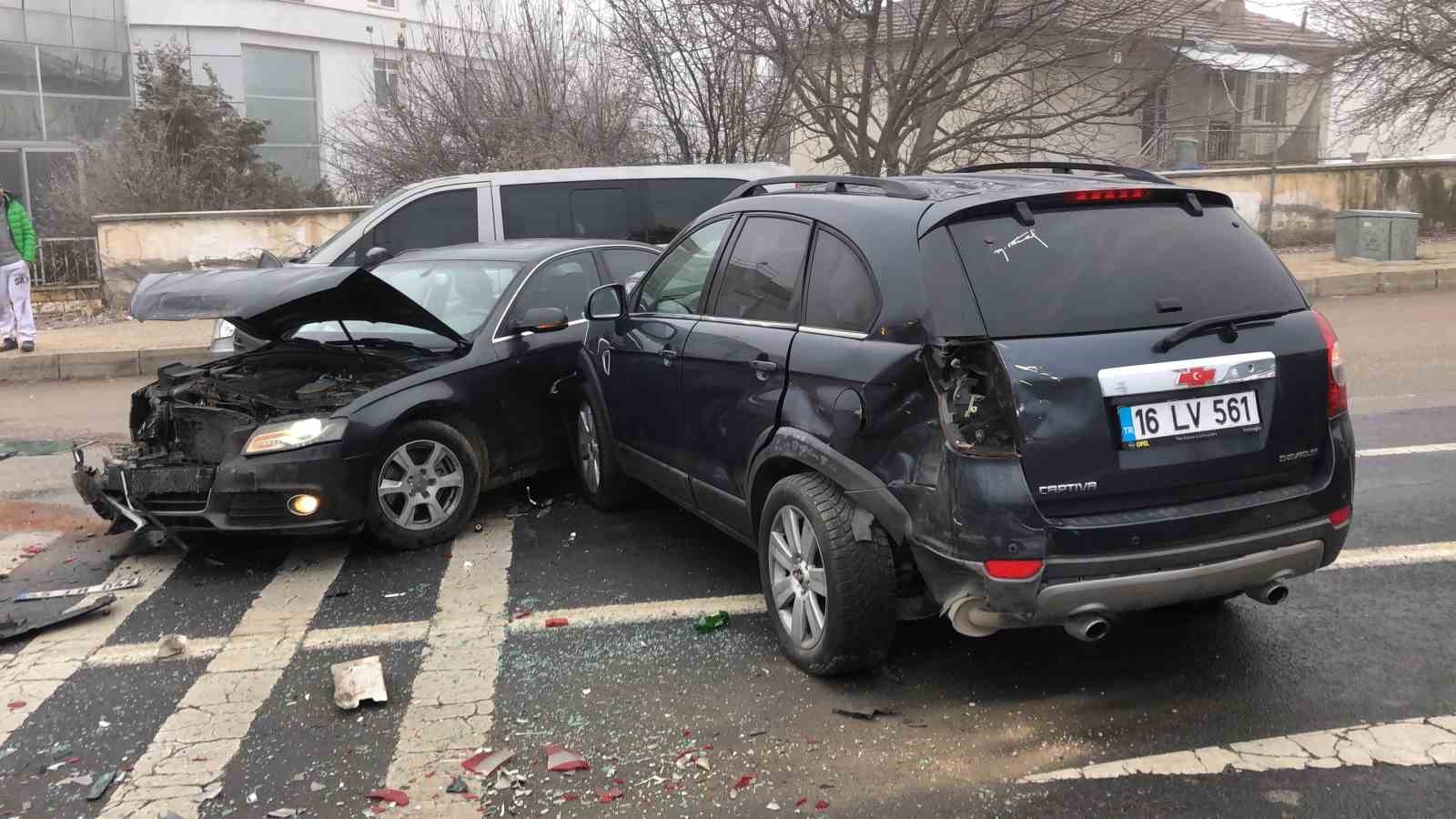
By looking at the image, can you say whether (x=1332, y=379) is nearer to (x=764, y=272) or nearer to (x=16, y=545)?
(x=764, y=272)

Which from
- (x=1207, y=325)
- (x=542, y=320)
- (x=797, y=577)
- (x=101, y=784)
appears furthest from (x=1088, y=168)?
(x=101, y=784)

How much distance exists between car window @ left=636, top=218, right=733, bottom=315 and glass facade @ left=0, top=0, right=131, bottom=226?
2293cm

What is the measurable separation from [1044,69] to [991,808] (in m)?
11.3

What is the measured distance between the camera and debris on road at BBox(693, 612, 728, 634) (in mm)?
4523

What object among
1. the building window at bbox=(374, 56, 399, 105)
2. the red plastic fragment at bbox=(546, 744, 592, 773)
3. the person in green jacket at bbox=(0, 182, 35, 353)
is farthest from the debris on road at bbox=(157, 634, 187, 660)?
the building window at bbox=(374, 56, 399, 105)

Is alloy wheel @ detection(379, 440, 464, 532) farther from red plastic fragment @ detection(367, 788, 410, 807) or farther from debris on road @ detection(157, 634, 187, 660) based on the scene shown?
red plastic fragment @ detection(367, 788, 410, 807)

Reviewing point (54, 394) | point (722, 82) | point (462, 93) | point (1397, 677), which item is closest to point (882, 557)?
point (1397, 677)

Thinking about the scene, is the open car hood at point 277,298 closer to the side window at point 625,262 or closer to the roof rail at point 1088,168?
the side window at point 625,262

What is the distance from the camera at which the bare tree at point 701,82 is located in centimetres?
1373

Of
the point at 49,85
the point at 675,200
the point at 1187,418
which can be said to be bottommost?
the point at 1187,418

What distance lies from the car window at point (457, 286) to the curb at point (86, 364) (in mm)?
5940

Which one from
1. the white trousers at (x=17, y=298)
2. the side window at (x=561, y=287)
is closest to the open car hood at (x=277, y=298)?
the side window at (x=561, y=287)

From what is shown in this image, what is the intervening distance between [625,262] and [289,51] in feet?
87.9

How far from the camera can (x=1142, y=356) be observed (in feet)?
11.1
